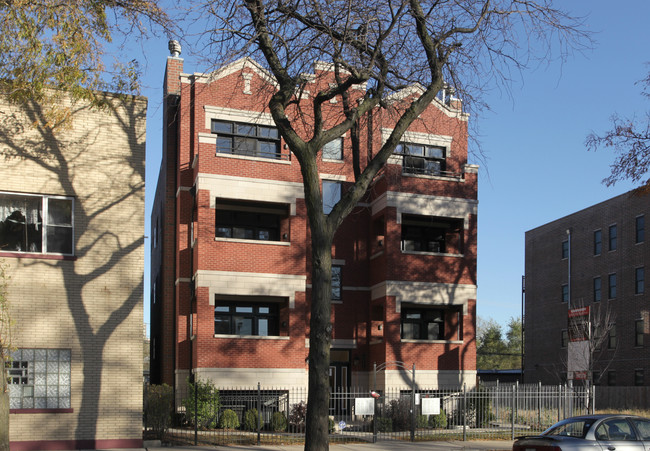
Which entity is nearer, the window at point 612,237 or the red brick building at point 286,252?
the red brick building at point 286,252

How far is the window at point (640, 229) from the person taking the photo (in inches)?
1797

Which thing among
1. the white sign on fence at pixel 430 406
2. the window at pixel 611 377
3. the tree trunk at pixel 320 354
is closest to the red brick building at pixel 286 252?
the white sign on fence at pixel 430 406

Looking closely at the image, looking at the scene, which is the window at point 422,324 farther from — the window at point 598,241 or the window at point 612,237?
the window at point 598,241

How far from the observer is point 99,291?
19.5 meters

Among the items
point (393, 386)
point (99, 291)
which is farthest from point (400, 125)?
point (393, 386)

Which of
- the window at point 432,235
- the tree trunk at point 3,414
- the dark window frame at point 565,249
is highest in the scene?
the dark window frame at point 565,249

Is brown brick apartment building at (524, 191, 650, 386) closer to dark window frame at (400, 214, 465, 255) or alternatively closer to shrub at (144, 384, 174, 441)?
dark window frame at (400, 214, 465, 255)

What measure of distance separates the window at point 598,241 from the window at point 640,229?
370 centimetres

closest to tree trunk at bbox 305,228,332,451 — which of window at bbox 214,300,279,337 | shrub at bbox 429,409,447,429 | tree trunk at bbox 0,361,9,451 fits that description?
tree trunk at bbox 0,361,9,451

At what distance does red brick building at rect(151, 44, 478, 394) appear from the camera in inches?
1059

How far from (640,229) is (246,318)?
1105 inches

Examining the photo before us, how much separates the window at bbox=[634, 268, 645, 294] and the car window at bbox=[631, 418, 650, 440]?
1263 inches

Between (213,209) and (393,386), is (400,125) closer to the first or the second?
(213,209)

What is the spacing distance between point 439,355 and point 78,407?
15.2 metres
